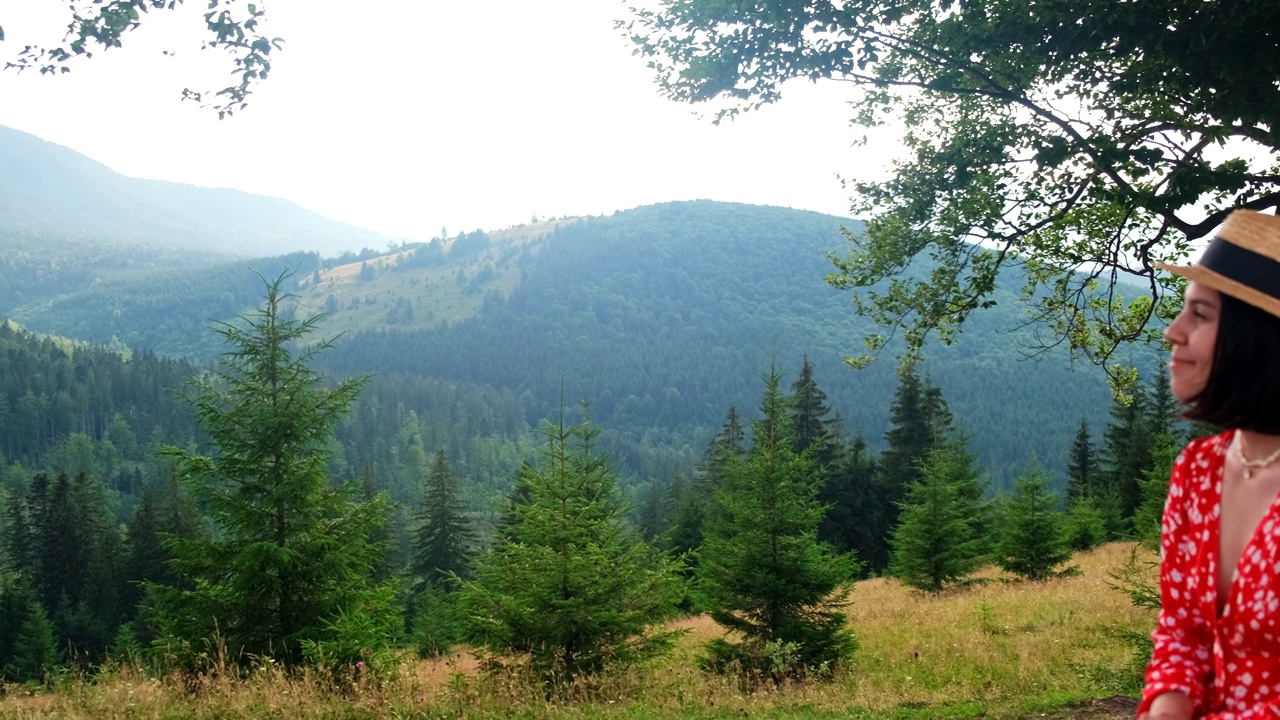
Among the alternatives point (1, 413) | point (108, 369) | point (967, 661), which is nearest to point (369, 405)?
point (108, 369)

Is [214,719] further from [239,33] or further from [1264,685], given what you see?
[1264,685]

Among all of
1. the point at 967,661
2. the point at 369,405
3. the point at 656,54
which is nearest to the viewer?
the point at 656,54

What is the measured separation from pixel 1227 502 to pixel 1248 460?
111 millimetres

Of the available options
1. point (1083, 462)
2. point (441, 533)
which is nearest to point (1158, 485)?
point (1083, 462)

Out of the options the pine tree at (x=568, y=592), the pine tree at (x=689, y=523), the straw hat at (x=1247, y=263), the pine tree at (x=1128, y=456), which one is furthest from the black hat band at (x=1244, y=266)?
the pine tree at (x=689, y=523)

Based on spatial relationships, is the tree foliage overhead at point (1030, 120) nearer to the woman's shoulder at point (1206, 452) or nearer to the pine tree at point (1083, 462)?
the woman's shoulder at point (1206, 452)

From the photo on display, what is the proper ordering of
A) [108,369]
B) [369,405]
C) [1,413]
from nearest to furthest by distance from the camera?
[1,413]
[108,369]
[369,405]

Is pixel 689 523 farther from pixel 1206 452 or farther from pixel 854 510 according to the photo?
pixel 1206 452

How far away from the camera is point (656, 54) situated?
823 centimetres

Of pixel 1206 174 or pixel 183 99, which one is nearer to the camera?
pixel 183 99

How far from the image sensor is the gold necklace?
6.57ft

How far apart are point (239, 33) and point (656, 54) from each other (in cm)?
368

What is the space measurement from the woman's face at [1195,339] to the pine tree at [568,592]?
8.74 metres

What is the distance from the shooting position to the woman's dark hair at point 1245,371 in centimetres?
194
